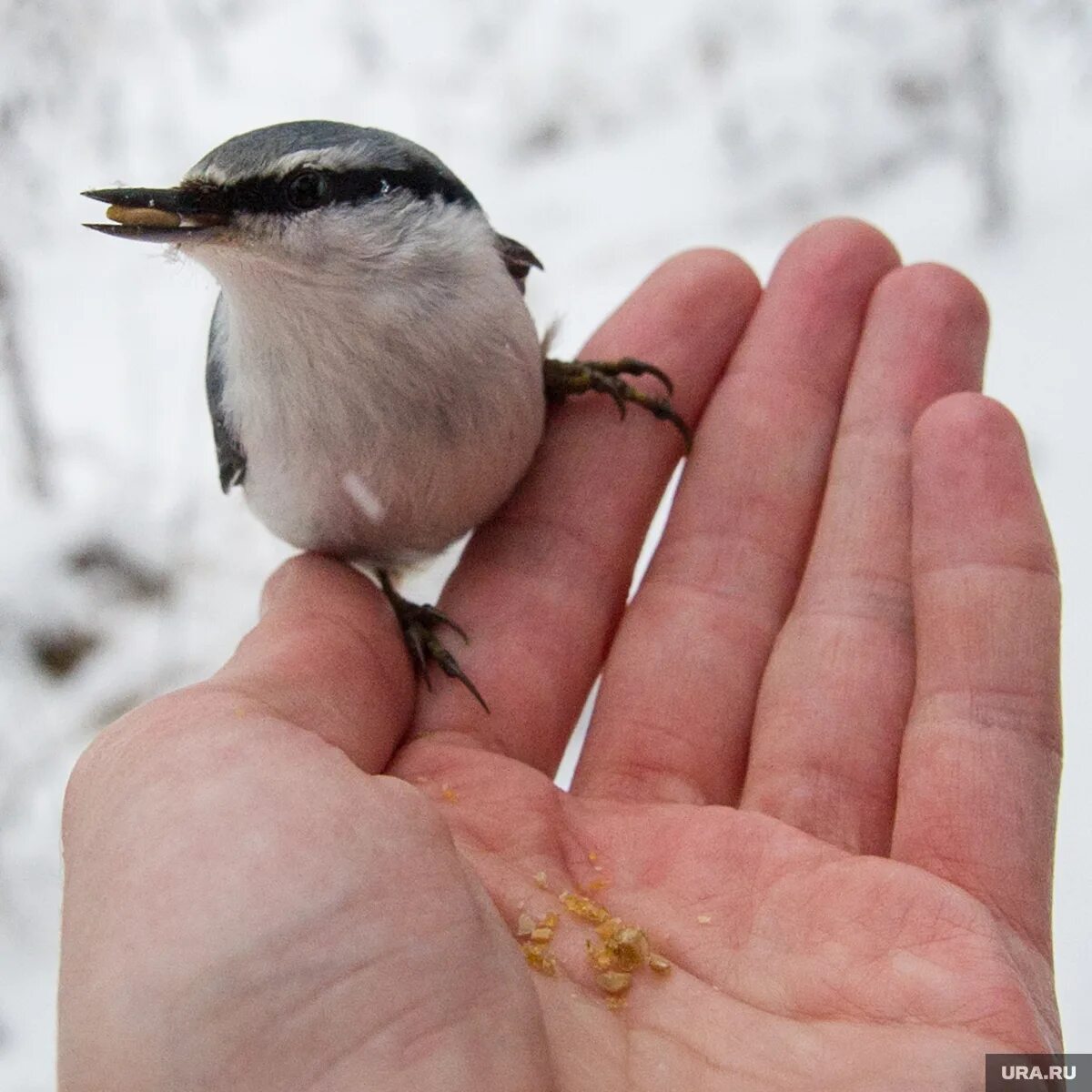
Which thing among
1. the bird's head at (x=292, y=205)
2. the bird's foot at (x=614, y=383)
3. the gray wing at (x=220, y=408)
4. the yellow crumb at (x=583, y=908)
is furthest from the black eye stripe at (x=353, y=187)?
the yellow crumb at (x=583, y=908)

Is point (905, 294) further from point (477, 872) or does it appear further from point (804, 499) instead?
point (477, 872)

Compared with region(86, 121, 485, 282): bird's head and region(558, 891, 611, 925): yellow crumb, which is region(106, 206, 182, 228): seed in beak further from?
region(558, 891, 611, 925): yellow crumb

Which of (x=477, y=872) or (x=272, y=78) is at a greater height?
(x=272, y=78)

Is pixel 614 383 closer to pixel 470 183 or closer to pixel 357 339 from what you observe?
pixel 357 339

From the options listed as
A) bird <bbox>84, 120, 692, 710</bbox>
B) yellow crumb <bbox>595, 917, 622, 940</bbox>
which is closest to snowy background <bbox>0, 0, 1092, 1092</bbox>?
bird <bbox>84, 120, 692, 710</bbox>

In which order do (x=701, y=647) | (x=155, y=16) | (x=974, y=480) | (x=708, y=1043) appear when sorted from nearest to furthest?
1. (x=708, y=1043)
2. (x=974, y=480)
3. (x=701, y=647)
4. (x=155, y=16)

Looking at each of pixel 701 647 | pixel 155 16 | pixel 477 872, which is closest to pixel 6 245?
pixel 155 16

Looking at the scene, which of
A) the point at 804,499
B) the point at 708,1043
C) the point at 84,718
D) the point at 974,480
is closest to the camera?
the point at 708,1043
